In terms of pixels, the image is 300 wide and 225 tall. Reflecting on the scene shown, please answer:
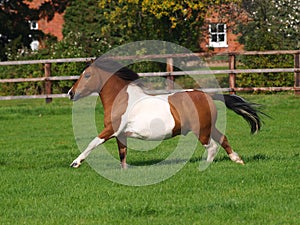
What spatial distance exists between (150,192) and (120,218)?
1.42 metres

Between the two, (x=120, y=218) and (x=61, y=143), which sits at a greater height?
(x=120, y=218)

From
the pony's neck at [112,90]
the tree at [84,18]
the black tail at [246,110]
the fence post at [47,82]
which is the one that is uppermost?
the pony's neck at [112,90]

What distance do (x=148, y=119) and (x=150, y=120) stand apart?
30 millimetres

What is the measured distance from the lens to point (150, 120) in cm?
1097

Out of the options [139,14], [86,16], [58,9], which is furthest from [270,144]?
[86,16]

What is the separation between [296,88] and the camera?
24.6 m

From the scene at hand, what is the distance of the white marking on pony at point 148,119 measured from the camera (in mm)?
10977

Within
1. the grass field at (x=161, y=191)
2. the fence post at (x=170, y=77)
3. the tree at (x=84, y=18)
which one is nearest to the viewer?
the grass field at (x=161, y=191)

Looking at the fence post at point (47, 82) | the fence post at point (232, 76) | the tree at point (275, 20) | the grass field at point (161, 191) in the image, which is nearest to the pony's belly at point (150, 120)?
the grass field at point (161, 191)

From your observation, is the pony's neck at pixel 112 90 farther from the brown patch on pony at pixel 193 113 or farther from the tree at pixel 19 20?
the tree at pixel 19 20

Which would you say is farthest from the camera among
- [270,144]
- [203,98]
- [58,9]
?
[58,9]

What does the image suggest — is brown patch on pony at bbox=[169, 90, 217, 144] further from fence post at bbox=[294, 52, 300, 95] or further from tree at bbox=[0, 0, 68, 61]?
tree at bbox=[0, 0, 68, 61]

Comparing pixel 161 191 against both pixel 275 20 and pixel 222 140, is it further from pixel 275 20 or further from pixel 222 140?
pixel 275 20

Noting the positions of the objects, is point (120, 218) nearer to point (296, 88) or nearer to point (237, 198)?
point (237, 198)
